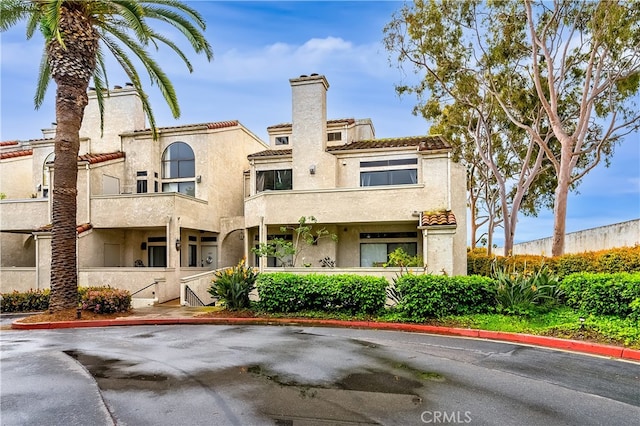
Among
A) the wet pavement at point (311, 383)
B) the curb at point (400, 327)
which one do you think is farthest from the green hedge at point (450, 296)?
the wet pavement at point (311, 383)

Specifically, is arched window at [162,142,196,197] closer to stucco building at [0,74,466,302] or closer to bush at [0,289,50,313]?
stucco building at [0,74,466,302]

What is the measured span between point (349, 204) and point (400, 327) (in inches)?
311

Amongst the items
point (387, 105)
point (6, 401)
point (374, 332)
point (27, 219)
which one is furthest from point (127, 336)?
point (387, 105)

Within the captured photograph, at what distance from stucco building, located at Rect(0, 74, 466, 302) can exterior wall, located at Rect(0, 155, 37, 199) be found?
65 mm

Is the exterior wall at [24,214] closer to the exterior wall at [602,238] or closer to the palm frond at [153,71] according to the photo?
the palm frond at [153,71]

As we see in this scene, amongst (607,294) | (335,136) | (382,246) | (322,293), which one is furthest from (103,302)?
(335,136)

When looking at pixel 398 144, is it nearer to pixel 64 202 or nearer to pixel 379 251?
pixel 379 251

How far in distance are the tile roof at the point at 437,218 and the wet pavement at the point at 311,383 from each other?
640 centimetres

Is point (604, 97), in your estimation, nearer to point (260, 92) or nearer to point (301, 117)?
point (301, 117)

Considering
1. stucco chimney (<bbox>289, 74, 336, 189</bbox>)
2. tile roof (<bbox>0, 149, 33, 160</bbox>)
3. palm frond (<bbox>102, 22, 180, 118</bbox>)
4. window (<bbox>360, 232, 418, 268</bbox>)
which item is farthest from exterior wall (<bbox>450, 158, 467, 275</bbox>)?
tile roof (<bbox>0, 149, 33, 160</bbox>)

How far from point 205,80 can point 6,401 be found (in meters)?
14.8

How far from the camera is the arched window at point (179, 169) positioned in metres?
23.9

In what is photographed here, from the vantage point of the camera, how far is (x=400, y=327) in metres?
11.4

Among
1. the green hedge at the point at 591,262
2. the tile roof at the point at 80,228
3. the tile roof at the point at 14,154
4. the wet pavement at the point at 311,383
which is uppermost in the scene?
the tile roof at the point at 14,154
